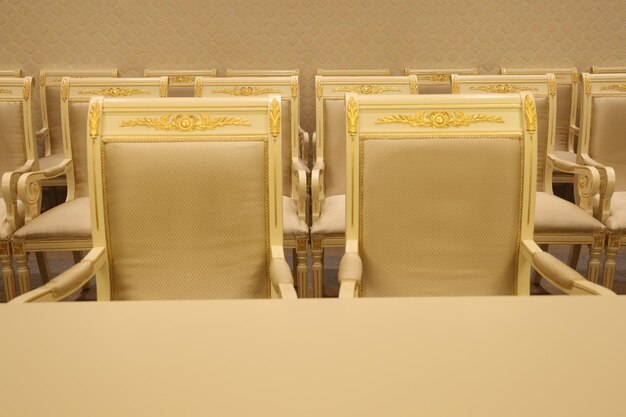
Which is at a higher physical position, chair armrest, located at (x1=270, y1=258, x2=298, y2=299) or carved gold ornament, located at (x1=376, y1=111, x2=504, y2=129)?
carved gold ornament, located at (x1=376, y1=111, x2=504, y2=129)

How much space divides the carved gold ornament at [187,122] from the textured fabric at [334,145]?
1.10 m

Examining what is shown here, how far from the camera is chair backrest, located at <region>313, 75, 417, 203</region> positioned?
103 inches

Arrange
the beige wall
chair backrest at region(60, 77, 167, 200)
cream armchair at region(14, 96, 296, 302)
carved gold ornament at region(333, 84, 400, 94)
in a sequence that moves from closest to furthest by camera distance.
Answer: cream armchair at region(14, 96, 296, 302) → chair backrest at region(60, 77, 167, 200) → carved gold ornament at region(333, 84, 400, 94) → the beige wall

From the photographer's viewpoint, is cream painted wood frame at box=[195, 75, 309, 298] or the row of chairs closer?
the row of chairs

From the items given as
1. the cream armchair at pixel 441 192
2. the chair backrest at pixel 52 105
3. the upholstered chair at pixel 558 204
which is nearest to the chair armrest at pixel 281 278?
the cream armchair at pixel 441 192

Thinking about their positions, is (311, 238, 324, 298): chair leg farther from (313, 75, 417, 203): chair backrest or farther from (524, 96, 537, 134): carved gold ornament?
(524, 96, 537, 134): carved gold ornament

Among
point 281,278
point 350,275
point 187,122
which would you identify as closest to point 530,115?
point 350,275

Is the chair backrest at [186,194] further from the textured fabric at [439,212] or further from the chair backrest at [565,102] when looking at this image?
the chair backrest at [565,102]

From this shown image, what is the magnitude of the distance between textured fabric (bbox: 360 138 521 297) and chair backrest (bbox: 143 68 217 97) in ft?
7.51

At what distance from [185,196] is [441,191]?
0.62 metres

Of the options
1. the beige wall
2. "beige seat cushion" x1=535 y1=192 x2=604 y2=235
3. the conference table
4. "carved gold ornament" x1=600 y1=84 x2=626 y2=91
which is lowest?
"beige seat cushion" x1=535 y1=192 x2=604 y2=235

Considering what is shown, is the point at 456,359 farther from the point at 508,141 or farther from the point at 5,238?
the point at 5,238

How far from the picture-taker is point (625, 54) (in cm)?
418

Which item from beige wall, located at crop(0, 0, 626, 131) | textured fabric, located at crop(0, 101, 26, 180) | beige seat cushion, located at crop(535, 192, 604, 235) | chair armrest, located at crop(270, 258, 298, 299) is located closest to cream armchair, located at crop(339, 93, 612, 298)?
chair armrest, located at crop(270, 258, 298, 299)
